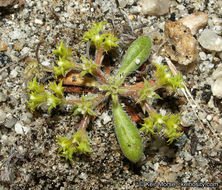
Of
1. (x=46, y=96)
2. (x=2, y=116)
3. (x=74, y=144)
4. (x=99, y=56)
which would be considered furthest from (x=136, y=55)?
(x=2, y=116)

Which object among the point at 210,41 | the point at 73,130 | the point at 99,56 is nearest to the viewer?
the point at 99,56

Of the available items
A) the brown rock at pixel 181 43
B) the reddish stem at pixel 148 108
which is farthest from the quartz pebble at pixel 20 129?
the brown rock at pixel 181 43

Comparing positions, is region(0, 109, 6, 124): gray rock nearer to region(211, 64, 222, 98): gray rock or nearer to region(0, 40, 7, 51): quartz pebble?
region(0, 40, 7, 51): quartz pebble

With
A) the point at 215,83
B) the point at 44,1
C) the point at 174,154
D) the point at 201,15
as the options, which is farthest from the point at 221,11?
the point at 44,1

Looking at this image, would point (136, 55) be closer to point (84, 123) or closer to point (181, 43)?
point (181, 43)

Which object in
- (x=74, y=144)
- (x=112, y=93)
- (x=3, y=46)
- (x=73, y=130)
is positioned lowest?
(x=73, y=130)

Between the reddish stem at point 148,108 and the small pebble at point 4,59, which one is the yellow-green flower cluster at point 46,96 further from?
the reddish stem at point 148,108

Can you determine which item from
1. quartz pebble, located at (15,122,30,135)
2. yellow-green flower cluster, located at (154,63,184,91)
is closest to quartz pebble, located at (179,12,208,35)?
yellow-green flower cluster, located at (154,63,184,91)

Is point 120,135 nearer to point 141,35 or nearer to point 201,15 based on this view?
point 141,35
